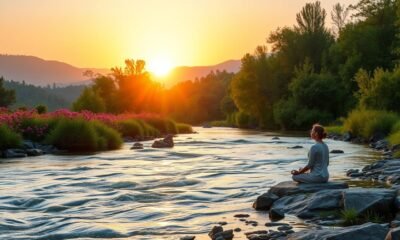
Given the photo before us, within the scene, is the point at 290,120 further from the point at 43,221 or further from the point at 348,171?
the point at 43,221

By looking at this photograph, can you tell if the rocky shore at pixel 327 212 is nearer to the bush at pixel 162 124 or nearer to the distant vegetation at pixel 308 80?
the distant vegetation at pixel 308 80

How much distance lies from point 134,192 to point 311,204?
4.99 m

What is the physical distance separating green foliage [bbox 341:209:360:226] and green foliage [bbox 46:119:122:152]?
19.6m

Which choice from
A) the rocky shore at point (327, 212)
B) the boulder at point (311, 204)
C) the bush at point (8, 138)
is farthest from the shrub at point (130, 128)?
the boulder at point (311, 204)

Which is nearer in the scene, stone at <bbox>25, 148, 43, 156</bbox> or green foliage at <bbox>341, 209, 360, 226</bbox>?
green foliage at <bbox>341, 209, 360, 226</bbox>

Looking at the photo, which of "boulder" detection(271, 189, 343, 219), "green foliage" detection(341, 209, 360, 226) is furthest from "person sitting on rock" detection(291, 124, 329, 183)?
"green foliage" detection(341, 209, 360, 226)

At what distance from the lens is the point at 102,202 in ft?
40.7

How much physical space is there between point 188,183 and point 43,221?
18.9 feet

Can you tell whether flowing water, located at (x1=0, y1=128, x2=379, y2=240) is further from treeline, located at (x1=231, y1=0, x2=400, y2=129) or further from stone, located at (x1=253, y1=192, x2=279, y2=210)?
treeline, located at (x1=231, y1=0, x2=400, y2=129)

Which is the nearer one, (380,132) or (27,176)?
(27,176)

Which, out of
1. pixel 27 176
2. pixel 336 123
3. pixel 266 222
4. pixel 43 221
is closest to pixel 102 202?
pixel 43 221

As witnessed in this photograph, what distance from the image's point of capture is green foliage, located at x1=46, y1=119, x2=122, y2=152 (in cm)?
2744

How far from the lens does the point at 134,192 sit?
13.8 metres

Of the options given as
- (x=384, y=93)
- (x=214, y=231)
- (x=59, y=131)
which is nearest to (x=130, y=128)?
(x=59, y=131)
